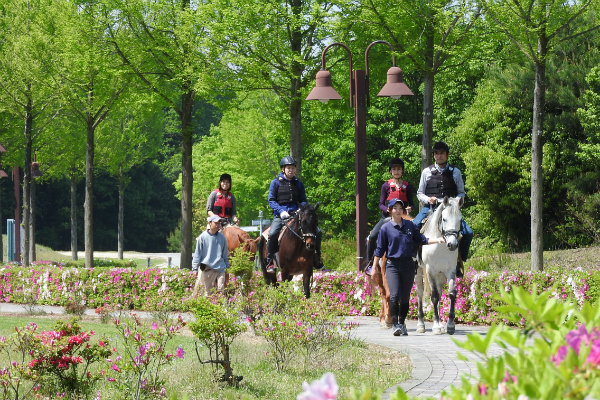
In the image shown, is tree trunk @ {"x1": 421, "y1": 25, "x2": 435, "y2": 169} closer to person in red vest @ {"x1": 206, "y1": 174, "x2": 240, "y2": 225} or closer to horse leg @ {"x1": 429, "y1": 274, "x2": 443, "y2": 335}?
person in red vest @ {"x1": 206, "y1": 174, "x2": 240, "y2": 225}

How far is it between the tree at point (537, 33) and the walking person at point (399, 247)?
5.27 m

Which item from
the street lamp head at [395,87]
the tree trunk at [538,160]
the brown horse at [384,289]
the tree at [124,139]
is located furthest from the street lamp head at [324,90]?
the tree at [124,139]

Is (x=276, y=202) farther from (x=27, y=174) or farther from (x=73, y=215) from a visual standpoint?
(x=73, y=215)

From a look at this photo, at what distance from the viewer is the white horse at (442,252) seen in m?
11.4

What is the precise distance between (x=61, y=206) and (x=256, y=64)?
153 ft

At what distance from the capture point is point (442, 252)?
39.8 feet

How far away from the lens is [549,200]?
25.8 meters

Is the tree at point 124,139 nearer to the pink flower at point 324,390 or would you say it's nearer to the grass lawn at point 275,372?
the grass lawn at point 275,372

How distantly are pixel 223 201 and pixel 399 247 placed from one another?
462 cm

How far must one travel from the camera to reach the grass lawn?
24.8 feet

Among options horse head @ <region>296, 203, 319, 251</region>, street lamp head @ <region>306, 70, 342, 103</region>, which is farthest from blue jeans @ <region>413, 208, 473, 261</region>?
street lamp head @ <region>306, 70, 342, 103</region>

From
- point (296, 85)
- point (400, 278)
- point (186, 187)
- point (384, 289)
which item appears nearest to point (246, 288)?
point (400, 278)

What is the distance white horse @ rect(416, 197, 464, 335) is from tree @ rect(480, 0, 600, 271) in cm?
→ 463

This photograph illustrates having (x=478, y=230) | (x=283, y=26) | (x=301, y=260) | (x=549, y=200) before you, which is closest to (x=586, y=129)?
(x=549, y=200)
